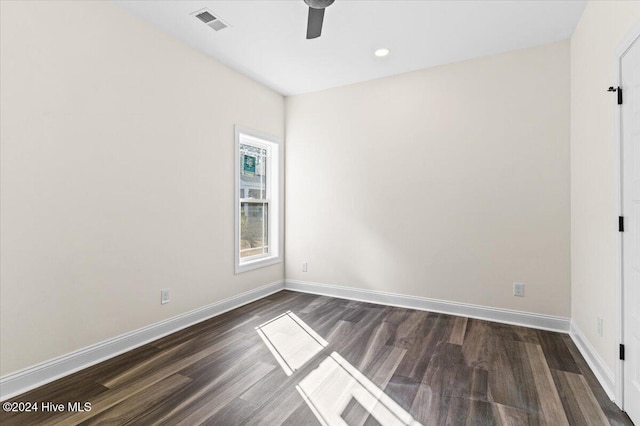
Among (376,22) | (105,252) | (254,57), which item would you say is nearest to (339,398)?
(105,252)

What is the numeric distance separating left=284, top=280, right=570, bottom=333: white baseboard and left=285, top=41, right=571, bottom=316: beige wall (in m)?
0.08

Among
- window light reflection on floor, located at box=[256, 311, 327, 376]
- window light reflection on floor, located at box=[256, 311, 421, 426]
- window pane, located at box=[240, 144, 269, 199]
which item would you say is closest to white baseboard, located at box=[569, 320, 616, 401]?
window light reflection on floor, located at box=[256, 311, 421, 426]

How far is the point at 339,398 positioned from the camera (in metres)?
1.97

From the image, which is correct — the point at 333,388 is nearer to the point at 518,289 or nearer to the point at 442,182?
the point at 518,289

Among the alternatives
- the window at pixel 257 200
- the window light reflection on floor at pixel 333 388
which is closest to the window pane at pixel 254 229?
the window at pixel 257 200

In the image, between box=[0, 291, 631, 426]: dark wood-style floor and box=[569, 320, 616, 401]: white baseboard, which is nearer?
box=[0, 291, 631, 426]: dark wood-style floor

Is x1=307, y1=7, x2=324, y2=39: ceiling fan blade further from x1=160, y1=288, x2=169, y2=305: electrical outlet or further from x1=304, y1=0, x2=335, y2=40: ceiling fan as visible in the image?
x1=160, y1=288, x2=169, y2=305: electrical outlet

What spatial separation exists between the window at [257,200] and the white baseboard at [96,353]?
2.21 ft

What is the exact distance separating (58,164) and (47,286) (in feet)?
2.77

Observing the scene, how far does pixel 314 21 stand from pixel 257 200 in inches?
100

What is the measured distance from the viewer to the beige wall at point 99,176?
2025 millimetres

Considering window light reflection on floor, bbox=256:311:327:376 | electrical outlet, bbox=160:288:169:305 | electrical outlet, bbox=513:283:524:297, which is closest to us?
window light reflection on floor, bbox=256:311:327:376

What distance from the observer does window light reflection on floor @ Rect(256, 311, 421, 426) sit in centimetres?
180

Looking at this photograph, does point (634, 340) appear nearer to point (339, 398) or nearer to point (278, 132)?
point (339, 398)
